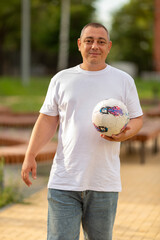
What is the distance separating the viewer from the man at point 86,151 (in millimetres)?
3352

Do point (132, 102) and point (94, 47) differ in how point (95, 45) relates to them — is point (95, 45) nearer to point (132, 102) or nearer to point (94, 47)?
point (94, 47)

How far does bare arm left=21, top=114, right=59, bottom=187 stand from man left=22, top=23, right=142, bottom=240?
34 mm

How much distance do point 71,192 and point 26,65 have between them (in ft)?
104

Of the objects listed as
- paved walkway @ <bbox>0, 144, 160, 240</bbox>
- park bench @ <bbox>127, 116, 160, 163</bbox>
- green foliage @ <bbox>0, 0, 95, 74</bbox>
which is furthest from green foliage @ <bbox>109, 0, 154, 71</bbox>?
paved walkway @ <bbox>0, 144, 160, 240</bbox>

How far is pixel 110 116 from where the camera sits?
3.41 m

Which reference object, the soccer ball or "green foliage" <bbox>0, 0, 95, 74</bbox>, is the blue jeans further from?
"green foliage" <bbox>0, 0, 95, 74</bbox>

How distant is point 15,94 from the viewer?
29.7 m

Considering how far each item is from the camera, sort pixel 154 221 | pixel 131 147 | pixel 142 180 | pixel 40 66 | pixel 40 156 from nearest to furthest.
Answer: pixel 154 221
pixel 40 156
pixel 142 180
pixel 131 147
pixel 40 66

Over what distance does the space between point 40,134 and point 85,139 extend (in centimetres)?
34

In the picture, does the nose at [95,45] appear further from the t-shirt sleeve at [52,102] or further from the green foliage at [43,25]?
the green foliage at [43,25]

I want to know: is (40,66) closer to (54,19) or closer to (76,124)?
(54,19)

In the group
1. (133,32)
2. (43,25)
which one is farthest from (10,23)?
(133,32)

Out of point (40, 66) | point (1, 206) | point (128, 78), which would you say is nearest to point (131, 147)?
point (1, 206)

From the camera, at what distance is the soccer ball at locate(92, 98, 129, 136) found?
3305mm
